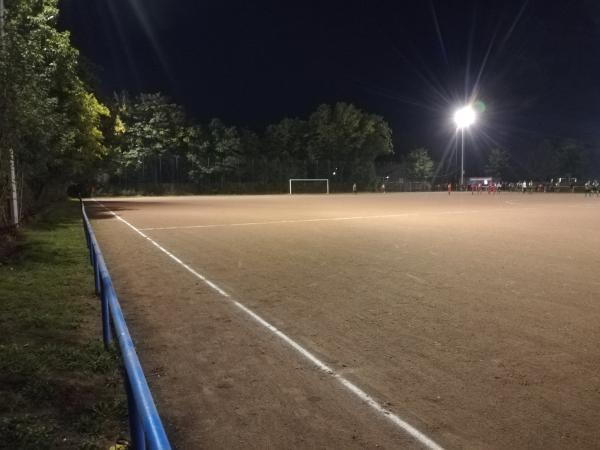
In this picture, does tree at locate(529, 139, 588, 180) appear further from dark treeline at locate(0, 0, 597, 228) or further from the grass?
the grass

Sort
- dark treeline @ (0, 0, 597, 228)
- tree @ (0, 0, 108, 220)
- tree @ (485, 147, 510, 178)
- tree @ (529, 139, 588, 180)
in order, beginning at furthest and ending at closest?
tree @ (485, 147, 510, 178), tree @ (529, 139, 588, 180), dark treeline @ (0, 0, 597, 228), tree @ (0, 0, 108, 220)

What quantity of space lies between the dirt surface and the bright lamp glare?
174 feet

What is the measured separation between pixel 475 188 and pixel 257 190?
3559 cm

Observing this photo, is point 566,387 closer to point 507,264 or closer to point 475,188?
point 507,264

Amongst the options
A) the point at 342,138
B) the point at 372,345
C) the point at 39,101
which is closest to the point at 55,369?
the point at 372,345

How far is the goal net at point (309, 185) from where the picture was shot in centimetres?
6911

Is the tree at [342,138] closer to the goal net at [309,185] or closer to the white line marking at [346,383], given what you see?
the goal net at [309,185]

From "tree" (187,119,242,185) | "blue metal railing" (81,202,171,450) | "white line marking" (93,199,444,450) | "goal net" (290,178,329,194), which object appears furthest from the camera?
"goal net" (290,178,329,194)

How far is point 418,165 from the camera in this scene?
271ft

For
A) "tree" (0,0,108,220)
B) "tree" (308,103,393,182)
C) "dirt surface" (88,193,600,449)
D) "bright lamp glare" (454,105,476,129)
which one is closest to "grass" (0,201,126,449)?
"dirt surface" (88,193,600,449)

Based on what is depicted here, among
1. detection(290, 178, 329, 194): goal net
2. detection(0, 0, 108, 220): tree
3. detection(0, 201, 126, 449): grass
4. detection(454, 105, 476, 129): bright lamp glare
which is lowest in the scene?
detection(0, 201, 126, 449): grass

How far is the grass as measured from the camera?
3840mm

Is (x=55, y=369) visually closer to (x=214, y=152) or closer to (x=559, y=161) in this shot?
(x=214, y=152)

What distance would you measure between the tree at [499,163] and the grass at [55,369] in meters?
101
